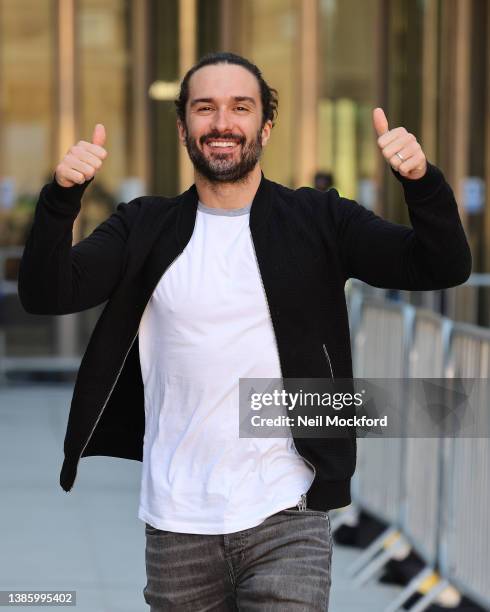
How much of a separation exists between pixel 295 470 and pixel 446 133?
10542mm

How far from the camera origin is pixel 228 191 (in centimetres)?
322

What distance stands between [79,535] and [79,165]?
14.4ft

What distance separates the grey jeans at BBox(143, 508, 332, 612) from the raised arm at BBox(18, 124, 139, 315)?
22.7 inches

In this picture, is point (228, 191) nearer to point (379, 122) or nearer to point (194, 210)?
point (194, 210)

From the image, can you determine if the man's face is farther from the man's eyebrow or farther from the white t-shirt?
the white t-shirt

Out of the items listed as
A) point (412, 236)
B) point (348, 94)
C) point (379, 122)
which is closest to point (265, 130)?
point (379, 122)

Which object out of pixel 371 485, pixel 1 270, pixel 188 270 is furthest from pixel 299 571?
pixel 1 270

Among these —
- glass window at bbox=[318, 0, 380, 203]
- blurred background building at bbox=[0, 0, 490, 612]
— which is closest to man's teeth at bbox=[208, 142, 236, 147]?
blurred background building at bbox=[0, 0, 490, 612]

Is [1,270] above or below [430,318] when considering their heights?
Answer: below

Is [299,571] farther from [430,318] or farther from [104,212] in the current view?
[104,212]

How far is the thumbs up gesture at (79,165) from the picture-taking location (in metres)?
2.91

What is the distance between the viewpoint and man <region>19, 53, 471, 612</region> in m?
3.10

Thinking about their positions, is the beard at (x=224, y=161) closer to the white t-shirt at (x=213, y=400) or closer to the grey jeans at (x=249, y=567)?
the white t-shirt at (x=213, y=400)

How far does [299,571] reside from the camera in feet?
10.3
